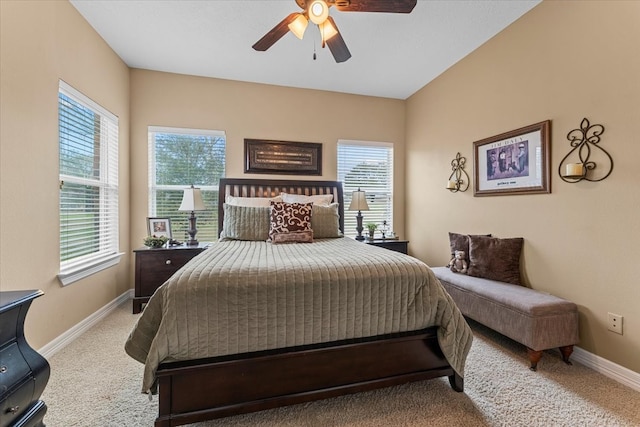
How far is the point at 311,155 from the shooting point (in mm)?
4074

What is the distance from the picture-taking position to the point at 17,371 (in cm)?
108

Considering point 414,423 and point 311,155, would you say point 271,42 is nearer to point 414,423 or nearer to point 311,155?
point 311,155

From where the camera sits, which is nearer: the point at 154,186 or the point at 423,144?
the point at 154,186

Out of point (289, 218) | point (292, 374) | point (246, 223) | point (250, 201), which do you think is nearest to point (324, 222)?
point (289, 218)

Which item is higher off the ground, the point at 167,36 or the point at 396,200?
the point at 167,36

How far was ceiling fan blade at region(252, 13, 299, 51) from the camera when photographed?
2.00 metres

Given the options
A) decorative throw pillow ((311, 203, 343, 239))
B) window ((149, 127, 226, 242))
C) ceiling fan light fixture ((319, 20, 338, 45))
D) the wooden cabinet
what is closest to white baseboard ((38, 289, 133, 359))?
window ((149, 127, 226, 242))

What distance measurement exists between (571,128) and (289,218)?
2512 mm

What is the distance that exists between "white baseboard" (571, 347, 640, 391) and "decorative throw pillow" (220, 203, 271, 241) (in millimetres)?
2789

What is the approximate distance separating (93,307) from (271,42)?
3.02 metres

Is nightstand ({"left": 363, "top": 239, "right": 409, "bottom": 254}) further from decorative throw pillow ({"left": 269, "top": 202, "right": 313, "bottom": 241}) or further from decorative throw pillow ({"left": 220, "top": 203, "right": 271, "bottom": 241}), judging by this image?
decorative throw pillow ({"left": 220, "top": 203, "right": 271, "bottom": 241})

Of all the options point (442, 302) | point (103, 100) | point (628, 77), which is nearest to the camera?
point (442, 302)

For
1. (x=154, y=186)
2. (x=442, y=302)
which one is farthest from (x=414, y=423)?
(x=154, y=186)

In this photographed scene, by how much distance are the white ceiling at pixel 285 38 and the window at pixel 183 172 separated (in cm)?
84
